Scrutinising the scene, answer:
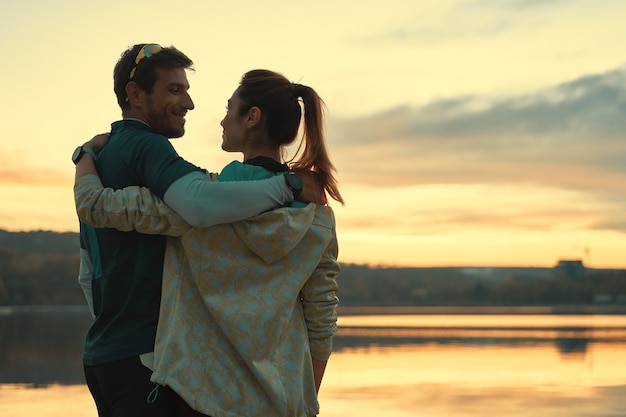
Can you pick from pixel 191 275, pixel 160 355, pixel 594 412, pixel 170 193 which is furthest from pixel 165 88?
pixel 594 412

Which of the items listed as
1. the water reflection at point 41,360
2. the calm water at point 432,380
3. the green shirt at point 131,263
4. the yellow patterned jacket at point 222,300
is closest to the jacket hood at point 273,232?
the yellow patterned jacket at point 222,300

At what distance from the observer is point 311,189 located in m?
2.61

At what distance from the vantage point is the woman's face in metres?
2.64

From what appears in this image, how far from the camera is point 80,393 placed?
9.45 m

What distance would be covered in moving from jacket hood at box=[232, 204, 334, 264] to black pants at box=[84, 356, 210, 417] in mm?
401

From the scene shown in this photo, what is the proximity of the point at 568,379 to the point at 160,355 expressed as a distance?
31.4 ft

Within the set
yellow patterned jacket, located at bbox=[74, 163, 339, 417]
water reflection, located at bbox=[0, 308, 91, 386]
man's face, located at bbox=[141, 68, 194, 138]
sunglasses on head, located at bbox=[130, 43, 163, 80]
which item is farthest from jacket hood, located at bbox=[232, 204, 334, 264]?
water reflection, located at bbox=[0, 308, 91, 386]

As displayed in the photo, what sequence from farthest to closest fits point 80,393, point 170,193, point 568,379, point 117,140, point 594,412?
point 568,379
point 80,393
point 594,412
point 117,140
point 170,193

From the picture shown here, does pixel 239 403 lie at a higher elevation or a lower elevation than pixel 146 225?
lower

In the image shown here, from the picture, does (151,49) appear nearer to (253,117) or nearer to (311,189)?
(253,117)

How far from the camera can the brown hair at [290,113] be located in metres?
2.64

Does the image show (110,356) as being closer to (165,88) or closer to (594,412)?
(165,88)

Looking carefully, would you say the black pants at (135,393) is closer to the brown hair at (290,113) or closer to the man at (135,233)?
the man at (135,233)

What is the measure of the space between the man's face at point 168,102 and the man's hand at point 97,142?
0.13 metres
